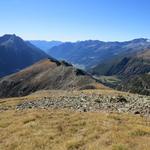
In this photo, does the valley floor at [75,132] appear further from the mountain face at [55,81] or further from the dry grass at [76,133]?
the mountain face at [55,81]

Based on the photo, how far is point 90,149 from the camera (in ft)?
60.5

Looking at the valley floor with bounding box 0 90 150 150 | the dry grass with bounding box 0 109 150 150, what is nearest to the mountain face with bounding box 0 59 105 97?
the valley floor with bounding box 0 90 150 150

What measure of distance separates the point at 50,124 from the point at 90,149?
800cm

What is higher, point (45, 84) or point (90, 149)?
point (90, 149)

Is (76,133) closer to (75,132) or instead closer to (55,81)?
(75,132)

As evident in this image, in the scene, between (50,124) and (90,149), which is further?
(50,124)

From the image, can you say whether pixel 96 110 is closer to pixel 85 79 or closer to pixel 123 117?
pixel 123 117

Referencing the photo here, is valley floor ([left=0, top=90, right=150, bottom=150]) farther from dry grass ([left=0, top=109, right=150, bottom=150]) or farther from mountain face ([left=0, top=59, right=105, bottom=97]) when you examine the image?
mountain face ([left=0, top=59, right=105, bottom=97])

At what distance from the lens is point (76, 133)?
22.6 metres

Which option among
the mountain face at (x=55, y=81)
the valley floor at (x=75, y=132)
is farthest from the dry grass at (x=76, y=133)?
the mountain face at (x=55, y=81)

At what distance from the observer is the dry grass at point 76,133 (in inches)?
755

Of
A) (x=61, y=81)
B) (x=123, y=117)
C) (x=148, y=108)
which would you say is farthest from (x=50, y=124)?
(x=61, y=81)

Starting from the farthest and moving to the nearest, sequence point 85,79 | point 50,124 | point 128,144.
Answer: point 85,79 < point 50,124 < point 128,144

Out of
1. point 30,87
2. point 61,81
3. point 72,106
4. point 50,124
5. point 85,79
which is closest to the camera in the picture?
point 50,124
